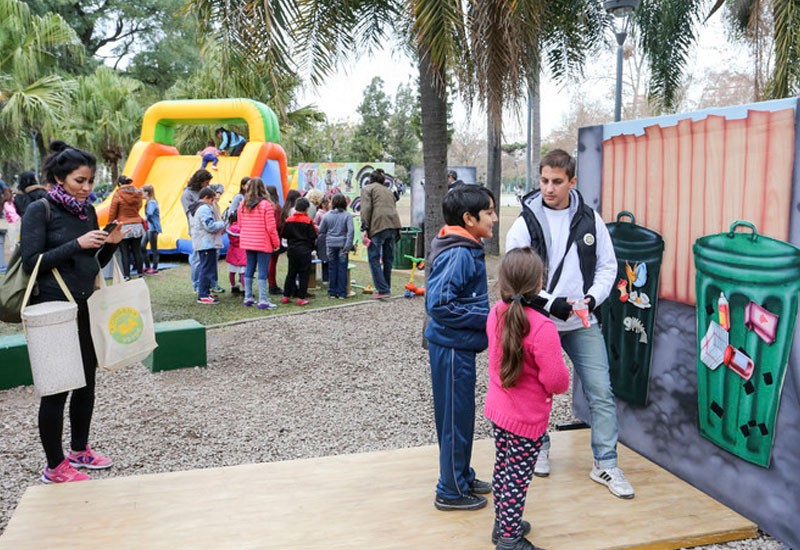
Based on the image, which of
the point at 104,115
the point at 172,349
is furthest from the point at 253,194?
the point at 104,115

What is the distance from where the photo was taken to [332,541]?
3.00m

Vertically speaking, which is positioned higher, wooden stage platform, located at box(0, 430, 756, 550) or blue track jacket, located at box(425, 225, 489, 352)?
blue track jacket, located at box(425, 225, 489, 352)

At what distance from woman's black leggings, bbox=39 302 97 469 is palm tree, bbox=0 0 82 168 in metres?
16.1

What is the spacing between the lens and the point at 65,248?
3547mm

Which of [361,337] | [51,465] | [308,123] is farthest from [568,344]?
[308,123]

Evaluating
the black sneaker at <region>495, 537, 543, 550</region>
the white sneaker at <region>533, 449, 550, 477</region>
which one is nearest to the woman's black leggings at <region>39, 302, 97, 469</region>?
the black sneaker at <region>495, 537, 543, 550</region>

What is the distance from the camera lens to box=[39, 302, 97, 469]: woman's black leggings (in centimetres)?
368

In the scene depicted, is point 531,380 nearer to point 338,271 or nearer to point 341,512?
point 341,512

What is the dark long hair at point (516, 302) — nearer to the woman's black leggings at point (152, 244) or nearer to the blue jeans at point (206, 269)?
the blue jeans at point (206, 269)

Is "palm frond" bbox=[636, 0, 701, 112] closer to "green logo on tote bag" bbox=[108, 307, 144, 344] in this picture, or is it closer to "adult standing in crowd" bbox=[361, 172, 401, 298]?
"adult standing in crowd" bbox=[361, 172, 401, 298]

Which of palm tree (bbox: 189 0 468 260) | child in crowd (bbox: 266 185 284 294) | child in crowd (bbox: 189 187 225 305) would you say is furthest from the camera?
child in crowd (bbox: 266 185 284 294)

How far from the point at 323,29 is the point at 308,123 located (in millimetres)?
25867

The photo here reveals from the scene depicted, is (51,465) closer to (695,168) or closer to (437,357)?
(437,357)

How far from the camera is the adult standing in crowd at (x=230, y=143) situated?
1673 centimetres
